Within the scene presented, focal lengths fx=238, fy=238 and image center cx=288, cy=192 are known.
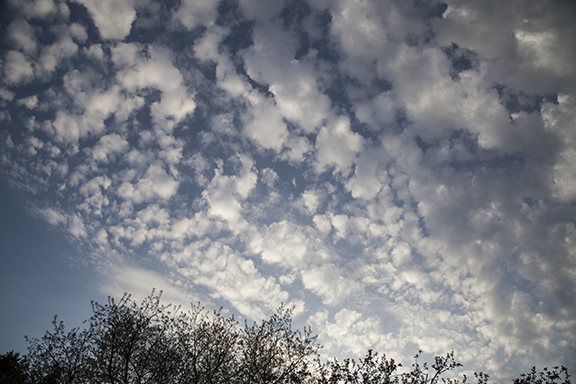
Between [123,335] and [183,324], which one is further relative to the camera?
[183,324]

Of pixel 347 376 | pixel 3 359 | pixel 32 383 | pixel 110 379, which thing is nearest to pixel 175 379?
pixel 110 379

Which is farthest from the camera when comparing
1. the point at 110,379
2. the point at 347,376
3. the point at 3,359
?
the point at 3,359

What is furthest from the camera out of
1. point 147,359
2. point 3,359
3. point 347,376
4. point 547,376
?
point 3,359

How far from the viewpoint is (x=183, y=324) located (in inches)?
723

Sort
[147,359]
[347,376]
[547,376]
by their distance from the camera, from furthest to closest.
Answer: [347,376] < [547,376] < [147,359]

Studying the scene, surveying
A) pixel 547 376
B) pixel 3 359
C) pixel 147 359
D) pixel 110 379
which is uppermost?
pixel 547 376

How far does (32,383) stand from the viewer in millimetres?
16266

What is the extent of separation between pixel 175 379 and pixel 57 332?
985cm

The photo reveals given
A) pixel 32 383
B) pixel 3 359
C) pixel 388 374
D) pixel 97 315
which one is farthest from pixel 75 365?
pixel 388 374

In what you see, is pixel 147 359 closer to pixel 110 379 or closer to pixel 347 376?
pixel 110 379

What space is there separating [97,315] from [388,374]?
22.7 metres

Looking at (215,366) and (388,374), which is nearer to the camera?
(215,366)

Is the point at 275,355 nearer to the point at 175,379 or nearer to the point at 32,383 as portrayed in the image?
the point at 175,379

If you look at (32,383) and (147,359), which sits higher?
(147,359)
